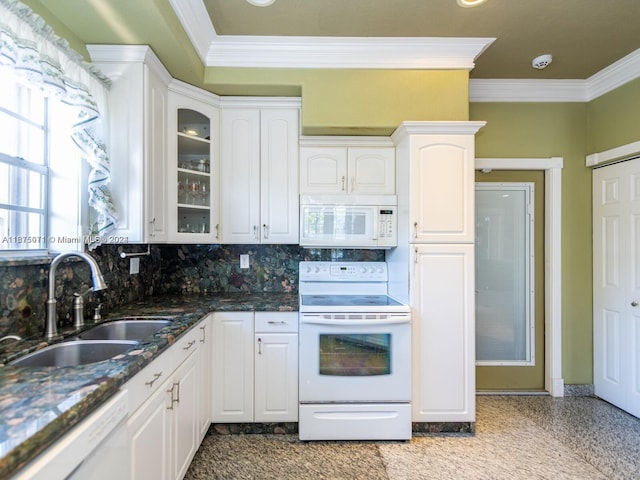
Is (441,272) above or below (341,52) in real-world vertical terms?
below

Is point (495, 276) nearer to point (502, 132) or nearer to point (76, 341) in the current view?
point (502, 132)

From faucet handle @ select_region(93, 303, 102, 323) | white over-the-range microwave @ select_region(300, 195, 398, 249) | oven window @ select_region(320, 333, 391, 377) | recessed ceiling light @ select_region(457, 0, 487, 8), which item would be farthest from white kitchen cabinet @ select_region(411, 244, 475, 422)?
faucet handle @ select_region(93, 303, 102, 323)

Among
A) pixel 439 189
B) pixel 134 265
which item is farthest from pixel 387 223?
pixel 134 265

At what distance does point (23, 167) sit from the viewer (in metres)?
1.55

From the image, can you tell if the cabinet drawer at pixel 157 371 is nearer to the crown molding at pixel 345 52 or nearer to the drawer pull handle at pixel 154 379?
the drawer pull handle at pixel 154 379

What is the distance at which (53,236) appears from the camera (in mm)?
1714

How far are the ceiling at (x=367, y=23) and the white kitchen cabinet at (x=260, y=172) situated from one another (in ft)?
1.55

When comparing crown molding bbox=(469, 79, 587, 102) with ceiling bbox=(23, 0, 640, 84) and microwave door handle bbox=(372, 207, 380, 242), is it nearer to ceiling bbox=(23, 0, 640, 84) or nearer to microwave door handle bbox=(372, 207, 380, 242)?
ceiling bbox=(23, 0, 640, 84)

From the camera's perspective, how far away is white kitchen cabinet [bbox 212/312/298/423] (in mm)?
2207

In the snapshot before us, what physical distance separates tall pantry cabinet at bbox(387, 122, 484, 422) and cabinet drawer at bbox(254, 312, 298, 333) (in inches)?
32.8

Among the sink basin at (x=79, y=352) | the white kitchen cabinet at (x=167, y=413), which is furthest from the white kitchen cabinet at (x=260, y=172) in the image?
the sink basin at (x=79, y=352)

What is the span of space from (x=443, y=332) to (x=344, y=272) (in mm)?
906

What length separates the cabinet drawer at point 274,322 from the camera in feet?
7.25

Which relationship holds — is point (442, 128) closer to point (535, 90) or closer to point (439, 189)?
point (439, 189)
